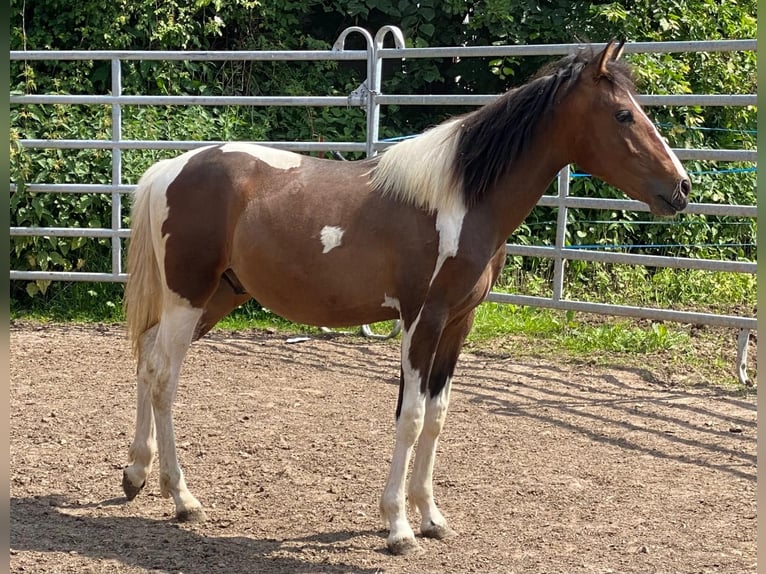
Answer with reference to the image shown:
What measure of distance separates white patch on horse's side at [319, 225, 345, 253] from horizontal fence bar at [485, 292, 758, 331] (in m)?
3.02

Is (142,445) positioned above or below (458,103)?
below

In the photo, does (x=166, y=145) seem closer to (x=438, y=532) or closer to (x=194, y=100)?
(x=194, y=100)

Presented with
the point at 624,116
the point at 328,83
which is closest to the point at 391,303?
the point at 624,116

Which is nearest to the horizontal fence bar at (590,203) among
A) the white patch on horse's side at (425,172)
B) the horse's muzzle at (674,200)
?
the horse's muzzle at (674,200)

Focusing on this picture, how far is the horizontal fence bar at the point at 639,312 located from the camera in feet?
19.9

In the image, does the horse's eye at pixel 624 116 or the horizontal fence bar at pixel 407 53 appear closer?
the horse's eye at pixel 624 116

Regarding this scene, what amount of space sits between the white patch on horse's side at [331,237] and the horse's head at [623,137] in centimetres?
104

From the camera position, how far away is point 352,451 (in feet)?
15.8

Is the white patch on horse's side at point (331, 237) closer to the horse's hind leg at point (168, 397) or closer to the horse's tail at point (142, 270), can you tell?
the horse's hind leg at point (168, 397)

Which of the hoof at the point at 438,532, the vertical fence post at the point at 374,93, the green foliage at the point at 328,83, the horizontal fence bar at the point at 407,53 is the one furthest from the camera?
the green foliage at the point at 328,83

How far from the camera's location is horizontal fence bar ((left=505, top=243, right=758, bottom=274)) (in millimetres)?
6093

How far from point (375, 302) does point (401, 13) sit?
6.46 metres

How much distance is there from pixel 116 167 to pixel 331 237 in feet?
15.3

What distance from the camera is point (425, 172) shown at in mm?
3744
